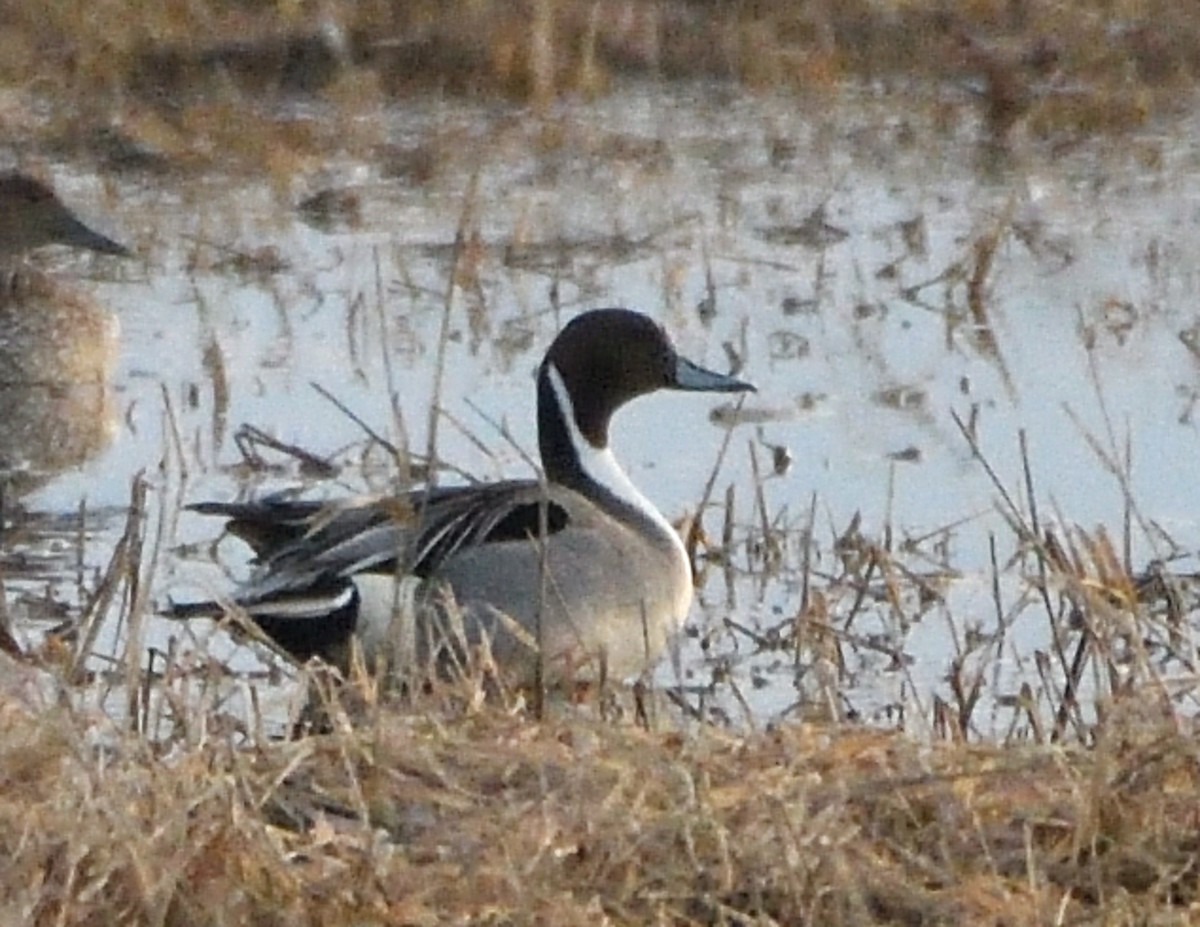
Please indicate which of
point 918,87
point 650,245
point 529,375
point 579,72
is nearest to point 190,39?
point 579,72

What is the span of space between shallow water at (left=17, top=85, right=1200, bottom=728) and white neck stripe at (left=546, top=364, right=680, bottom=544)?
0.38ft

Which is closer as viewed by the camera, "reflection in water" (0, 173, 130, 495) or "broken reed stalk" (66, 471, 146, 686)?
"broken reed stalk" (66, 471, 146, 686)

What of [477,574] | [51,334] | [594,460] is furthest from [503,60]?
[477,574]

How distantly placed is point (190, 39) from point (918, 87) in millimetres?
2361

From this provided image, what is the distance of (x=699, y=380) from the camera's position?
20.7ft

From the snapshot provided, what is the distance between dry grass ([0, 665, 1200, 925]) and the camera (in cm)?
347

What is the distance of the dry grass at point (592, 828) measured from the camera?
11.4 ft

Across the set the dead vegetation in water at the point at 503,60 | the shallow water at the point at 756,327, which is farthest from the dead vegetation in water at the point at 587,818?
the dead vegetation in water at the point at 503,60

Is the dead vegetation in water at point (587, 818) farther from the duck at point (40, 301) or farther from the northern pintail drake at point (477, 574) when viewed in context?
the duck at point (40, 301)

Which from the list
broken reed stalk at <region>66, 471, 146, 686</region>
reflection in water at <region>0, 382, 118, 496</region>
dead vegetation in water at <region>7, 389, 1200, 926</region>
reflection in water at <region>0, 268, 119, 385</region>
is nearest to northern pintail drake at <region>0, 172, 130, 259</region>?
reflection in water at <region>0, 268, 119, 385</region>

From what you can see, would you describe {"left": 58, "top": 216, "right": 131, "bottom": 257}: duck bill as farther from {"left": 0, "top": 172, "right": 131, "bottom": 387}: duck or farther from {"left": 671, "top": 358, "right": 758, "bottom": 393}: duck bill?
{"left": 671, "top": 358, "right": 758, "bottom": 393}: duck bill

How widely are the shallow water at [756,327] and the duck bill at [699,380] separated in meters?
0.29

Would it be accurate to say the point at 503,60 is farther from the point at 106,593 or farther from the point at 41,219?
the point at 106,593

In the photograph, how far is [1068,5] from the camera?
12070mm
